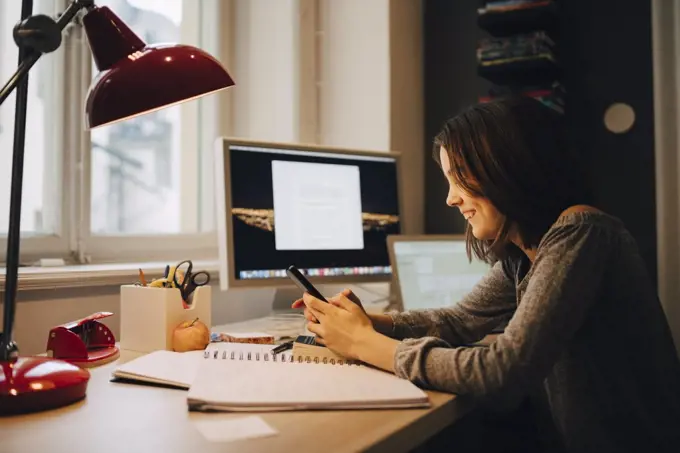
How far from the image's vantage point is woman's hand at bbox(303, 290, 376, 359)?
0.93 metres

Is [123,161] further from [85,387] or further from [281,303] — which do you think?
[85,387]

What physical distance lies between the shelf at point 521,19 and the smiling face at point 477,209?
104cm

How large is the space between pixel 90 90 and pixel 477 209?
606 millimetres

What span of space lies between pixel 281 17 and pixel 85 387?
1.44m

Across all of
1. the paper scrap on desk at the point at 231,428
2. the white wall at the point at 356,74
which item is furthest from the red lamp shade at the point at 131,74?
the white wall at the point at 356,74

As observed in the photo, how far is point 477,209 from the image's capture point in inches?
39.6

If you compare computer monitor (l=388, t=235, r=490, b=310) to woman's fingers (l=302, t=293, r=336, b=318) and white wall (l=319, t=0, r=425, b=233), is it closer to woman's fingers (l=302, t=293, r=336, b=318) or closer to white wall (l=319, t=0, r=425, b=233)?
white wall (l=319, t=0, r=425, b=233)

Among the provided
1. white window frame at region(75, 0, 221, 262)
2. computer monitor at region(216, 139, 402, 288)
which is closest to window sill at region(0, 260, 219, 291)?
white window frame at region(75, 0, 221, 262)

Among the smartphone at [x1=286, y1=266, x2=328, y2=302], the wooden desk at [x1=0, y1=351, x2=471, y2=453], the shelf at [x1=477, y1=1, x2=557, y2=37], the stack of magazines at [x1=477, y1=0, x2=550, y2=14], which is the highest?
the stack of magazines at [x1=477, y1=0, x2=550, y2=14]

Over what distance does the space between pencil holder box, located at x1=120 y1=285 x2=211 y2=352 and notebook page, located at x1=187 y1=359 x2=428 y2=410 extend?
172 millimetres

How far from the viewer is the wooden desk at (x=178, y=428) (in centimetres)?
61

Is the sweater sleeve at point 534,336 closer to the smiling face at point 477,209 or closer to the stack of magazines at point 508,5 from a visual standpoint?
the smiling face at point 477,209

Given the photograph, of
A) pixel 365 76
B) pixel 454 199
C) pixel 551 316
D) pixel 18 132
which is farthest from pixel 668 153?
pixel 18 132

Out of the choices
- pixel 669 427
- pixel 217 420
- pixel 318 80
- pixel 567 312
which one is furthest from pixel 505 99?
pixel 318 80
